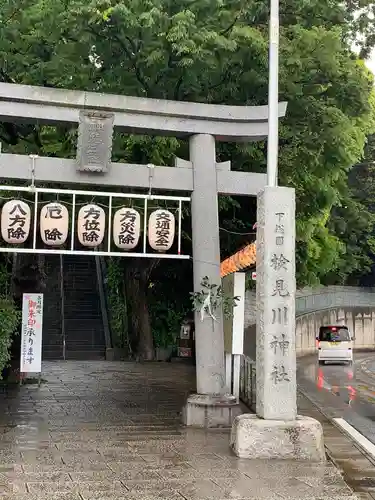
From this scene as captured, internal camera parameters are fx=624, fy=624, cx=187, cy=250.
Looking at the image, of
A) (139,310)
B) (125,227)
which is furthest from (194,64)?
(139,310)

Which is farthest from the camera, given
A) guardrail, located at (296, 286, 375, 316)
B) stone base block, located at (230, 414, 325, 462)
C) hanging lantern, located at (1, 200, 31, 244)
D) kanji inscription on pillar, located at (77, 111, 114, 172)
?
guardrail, located at (296, 286, 375, 316)

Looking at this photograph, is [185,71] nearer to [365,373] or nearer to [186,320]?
[186,320]

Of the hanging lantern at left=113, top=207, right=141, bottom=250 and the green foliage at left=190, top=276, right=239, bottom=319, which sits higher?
the hanging lantern at left=113, top=207, right=141, bottom=250

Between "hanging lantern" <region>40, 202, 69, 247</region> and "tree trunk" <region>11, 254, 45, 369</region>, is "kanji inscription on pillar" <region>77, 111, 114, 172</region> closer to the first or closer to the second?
"hanging lantern" <region>40, 202, 69, 247</region>

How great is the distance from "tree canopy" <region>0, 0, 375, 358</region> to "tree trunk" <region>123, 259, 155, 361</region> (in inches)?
378

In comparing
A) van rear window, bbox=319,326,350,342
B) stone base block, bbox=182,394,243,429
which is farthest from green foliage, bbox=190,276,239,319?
van rear window, bbox=319,326,350,342

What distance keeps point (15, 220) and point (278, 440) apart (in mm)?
5132

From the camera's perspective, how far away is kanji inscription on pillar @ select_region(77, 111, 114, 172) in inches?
398

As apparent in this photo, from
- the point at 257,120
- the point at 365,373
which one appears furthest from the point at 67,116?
the point at 365,373

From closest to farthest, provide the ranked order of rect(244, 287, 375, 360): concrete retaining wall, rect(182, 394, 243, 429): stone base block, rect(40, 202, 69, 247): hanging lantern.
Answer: rect(40, 202, 69, 247): hanging lantern
rect(182, 394, 243, 429): stone base block
rect(244, 287, 375, 360): concrete retaining wall

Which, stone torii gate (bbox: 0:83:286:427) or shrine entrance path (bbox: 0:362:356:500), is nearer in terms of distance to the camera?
shrine entrance path (bbox: 0:362:356:500)

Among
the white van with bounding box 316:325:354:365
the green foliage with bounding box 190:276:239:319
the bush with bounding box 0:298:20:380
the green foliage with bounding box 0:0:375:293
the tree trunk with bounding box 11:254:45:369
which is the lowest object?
the white van with bounding box 316:325:354:365

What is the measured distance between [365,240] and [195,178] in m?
30.9

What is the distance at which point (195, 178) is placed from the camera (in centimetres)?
1090
